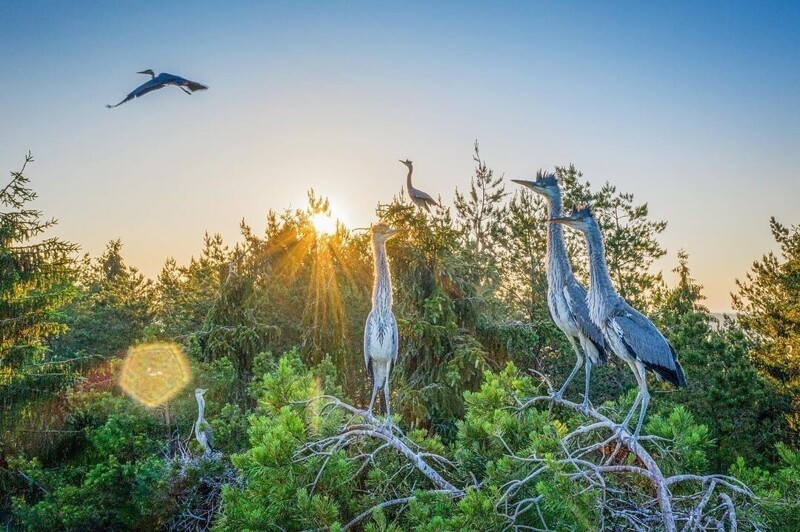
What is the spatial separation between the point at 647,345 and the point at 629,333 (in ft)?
0.50

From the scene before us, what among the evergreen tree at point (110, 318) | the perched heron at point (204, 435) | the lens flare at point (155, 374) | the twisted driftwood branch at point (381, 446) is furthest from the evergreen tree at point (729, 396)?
the evergreen tree at point (110, 318)

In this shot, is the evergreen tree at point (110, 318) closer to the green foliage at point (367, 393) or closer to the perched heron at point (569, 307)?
the green foliage at point (367, 393)

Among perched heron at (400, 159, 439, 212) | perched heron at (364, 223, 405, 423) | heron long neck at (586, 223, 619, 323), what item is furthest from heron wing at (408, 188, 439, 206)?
heron long neck at (586, 223, 619, 323)

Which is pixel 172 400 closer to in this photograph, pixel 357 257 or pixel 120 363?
pixel 120 363

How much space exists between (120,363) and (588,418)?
28.4 ft

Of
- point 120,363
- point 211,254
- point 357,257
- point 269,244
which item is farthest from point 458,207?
point 120,363

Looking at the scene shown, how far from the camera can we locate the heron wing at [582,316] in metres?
4.74

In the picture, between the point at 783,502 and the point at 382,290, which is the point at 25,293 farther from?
the point at 783,502

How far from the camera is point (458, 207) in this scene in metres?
16.1

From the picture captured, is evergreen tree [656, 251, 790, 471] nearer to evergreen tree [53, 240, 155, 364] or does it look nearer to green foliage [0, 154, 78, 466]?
green foliage [0, 154, 78, 466]

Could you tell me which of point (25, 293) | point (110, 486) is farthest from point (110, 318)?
point (110, 486)

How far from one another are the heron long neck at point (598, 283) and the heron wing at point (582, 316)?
50 centimetres

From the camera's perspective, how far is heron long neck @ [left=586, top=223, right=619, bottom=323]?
4.20 m

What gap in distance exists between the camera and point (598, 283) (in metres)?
4.28
